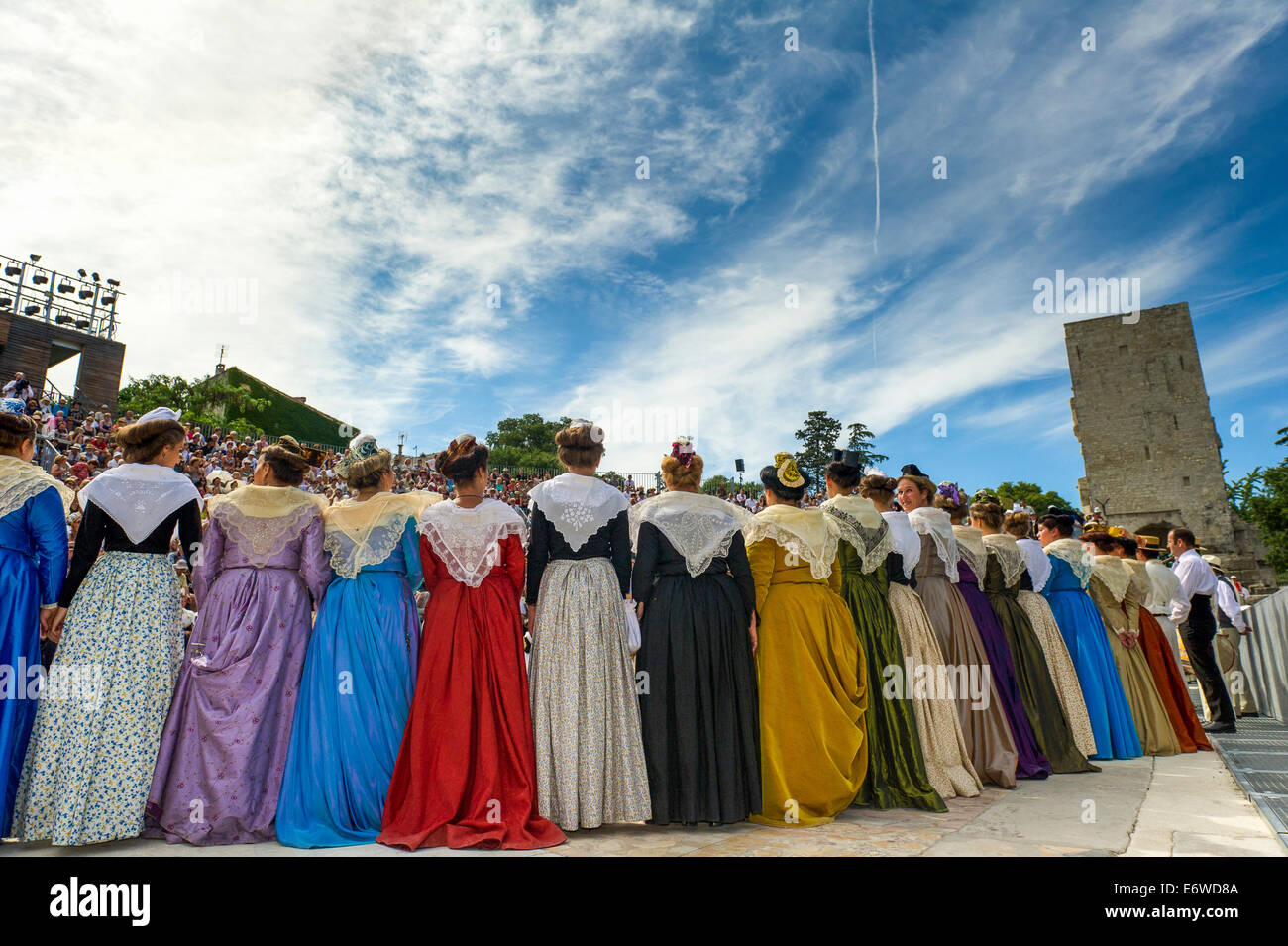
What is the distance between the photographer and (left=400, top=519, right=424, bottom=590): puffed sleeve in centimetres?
370

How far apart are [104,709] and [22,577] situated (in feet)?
2.52

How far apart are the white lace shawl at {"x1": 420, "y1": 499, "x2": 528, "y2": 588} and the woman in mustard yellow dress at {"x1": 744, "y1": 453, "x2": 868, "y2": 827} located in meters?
1.42

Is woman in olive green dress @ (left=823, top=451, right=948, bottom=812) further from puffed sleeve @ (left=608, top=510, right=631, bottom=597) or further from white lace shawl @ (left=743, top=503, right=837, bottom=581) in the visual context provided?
puffed sleeve @ (left=608, top=510, right=631, bottom=597)

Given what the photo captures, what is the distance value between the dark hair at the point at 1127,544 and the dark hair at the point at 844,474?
3510mm

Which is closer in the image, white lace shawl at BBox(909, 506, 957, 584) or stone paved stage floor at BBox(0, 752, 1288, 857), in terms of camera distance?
stone paved stage floor at BBox(0, 752, 1288, 857)

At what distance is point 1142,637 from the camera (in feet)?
20.8

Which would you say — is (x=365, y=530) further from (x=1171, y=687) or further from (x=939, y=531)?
(x=1171, y=687)

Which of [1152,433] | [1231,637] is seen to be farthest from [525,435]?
[1231,637]

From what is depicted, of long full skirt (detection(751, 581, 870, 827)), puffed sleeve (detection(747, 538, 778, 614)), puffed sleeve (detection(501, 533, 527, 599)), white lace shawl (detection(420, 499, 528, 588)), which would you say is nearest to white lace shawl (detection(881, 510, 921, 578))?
long full skirt (detection(751, 581, 870, 827))

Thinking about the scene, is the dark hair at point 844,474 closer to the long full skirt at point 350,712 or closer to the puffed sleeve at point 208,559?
the long full skirt at point 350,712

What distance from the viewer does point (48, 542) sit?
3.38 m

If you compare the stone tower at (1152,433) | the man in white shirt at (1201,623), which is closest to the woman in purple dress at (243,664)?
the man in white shirt at (1201,623)

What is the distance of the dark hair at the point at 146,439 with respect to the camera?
11.6 ft
